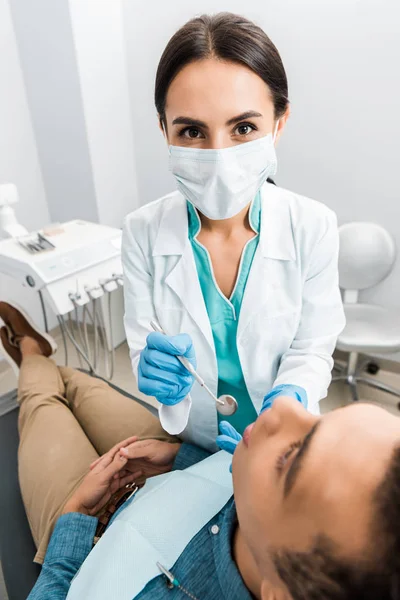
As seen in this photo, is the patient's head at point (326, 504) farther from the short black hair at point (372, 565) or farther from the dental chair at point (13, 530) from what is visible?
the dental chair at point (13, 530)

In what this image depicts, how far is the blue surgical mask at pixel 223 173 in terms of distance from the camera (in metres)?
0.80

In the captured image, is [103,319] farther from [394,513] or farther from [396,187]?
[394,513]

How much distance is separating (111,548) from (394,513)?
589 mm

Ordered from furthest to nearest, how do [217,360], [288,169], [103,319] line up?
[103,319] → [288,169] → [217,360]

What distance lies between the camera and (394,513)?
0.39 meters

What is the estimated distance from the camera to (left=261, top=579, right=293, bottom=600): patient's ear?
0.47 metres

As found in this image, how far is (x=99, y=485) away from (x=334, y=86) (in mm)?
1721

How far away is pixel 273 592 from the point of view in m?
0.48

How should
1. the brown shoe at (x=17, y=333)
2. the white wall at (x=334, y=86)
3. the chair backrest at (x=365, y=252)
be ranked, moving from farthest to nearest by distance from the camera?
the chair backrest at (x=365, y=252)
the brown shoe at (x=17, y=333)
the white wall at (x=334, y=86)

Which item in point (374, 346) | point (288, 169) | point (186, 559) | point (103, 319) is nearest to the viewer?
point (186, 559)

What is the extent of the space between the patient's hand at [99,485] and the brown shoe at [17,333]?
0.81 meters

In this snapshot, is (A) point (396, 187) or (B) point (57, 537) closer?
(B) point (57, 537)

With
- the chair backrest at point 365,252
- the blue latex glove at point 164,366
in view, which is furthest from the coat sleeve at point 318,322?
the chair backrest at point 365,252

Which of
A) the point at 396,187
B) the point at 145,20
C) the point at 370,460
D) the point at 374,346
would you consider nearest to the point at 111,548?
the point at 370,460
